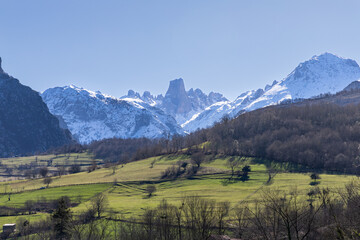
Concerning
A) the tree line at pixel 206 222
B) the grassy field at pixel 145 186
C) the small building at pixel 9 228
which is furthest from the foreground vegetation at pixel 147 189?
the small building at pixel 9 228

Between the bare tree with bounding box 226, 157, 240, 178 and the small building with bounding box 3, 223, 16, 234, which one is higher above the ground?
the bare tree with bounding box 226, 157, 240, 178

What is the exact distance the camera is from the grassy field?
420 ft

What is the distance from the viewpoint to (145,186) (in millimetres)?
162250

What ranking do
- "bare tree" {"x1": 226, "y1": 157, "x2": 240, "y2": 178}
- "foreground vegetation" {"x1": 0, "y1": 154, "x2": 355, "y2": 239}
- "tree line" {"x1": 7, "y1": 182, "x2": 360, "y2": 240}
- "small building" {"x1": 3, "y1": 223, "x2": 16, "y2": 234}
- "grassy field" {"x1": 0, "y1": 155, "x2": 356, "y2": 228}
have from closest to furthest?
"tree line" {"x1": 7, "y1": 182, "x2": 360, "y2": 240}, "small building" {"x1": 3, "y1": 223, "x2": 16, "y2": 234}, "foreground vegetation" {"x1": 0, "y1": 154, "x2": 355, "y2": 239}, "grassy field" {"x1": 0, "y1": 155, "x2": 356, "y2": 228}, "bare tree" {"x1": 226, "y1": 157, "x2": 240, "y2": 178}

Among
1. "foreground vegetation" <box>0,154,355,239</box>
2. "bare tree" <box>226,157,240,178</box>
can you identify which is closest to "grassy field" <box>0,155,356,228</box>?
"foreground vegetation" <box>0,154,355,239</box>

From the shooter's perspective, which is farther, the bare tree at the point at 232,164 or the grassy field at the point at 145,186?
the bare tree at the point at 232,164

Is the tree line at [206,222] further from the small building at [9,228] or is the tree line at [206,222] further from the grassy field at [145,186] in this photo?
the grassy field at [145,186]

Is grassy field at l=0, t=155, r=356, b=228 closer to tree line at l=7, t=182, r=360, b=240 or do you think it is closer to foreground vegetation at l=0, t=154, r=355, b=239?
foreground vegetation at l=0, t=154, r=355, b=239

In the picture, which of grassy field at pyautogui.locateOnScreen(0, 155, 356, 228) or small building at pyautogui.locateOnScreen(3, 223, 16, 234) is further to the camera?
grassy field at pyautogui.locateOnScreen(0, 155, 356, 228)

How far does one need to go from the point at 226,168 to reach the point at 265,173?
23978mm

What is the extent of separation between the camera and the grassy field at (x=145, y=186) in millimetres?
127875

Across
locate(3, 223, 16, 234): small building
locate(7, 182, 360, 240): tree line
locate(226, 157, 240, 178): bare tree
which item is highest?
locate(226, 157, 240, 178): bare tree

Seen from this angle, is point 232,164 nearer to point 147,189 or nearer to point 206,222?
point 147,189

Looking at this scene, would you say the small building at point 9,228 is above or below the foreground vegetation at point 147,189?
below
